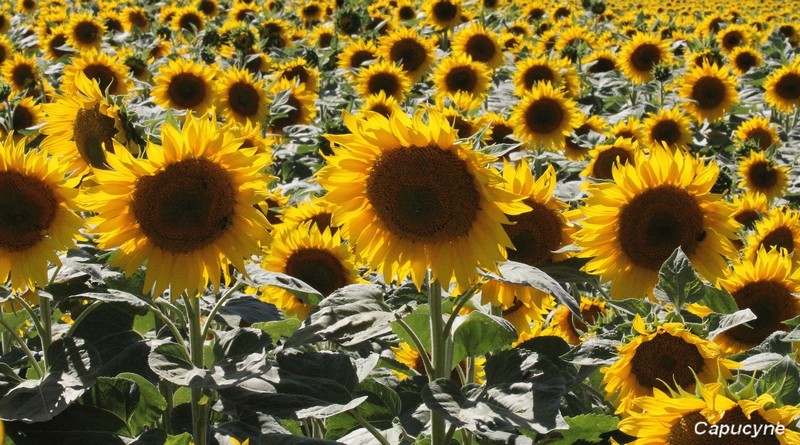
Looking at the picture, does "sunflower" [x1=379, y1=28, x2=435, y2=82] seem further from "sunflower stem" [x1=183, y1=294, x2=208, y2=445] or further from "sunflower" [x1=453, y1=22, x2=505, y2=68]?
"sunflower stem" [x1=183, y1=294, x2=208, y2=445]

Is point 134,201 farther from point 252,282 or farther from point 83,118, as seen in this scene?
point 83,118

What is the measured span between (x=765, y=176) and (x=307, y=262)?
12.5 feet

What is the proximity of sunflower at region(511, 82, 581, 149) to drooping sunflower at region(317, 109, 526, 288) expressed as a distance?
3.78 meters

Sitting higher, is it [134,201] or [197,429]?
[134,201]

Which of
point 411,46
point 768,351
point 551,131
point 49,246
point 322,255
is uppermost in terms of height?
point 411,46

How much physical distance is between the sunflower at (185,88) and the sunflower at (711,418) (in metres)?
4.38

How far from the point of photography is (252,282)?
2248mm

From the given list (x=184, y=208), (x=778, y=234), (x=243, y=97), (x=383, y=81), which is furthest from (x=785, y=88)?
(x=184, y=208)

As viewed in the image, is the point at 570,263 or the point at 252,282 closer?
→ the point at 252,282

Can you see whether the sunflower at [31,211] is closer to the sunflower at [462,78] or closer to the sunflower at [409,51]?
the sunflower at [462,78]

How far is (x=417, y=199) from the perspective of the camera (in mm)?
2250

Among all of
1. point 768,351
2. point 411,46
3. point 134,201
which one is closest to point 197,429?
point 134,201

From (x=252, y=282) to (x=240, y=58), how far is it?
5.53 m

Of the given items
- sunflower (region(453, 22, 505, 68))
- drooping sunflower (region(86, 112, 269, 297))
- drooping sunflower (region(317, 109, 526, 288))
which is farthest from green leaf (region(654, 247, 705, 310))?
sunflower (region(453, 22, 505, 68))
